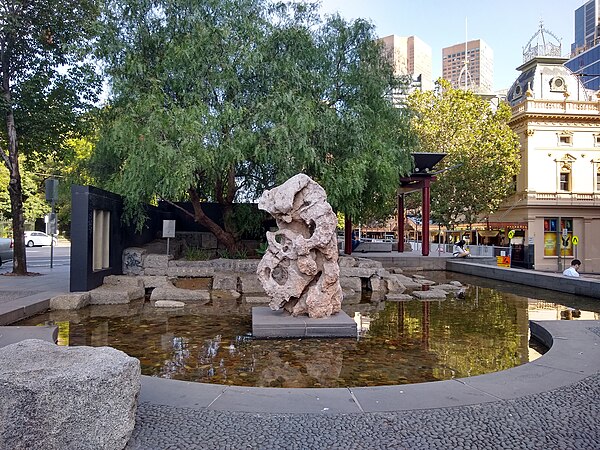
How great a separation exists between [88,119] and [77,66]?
186 cm

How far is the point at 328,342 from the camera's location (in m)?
7.75

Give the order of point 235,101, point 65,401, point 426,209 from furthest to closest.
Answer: point 426,209, point 235,101, point 65,401

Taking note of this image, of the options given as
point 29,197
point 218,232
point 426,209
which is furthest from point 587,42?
point 218,232

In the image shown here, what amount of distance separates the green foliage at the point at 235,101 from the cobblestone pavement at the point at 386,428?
927 cm

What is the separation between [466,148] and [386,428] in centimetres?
3345

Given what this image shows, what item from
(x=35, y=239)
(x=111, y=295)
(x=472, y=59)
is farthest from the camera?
(x=472, y=59)

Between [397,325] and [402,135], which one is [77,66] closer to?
[402,135]

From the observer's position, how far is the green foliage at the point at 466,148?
34.7m

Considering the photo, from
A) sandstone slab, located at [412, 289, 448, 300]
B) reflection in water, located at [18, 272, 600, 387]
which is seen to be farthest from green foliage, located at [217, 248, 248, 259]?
sandstone slab, located at [412, 289, 448, 300]

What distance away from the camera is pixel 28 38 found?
52.7 feet

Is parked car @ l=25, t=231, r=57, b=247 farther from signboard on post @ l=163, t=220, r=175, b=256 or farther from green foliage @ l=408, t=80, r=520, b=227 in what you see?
green foliage @ l=408, t=80, r=520, b=227

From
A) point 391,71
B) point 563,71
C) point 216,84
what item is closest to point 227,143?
point 216,84

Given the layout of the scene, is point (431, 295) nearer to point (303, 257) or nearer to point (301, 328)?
point (303, 257)

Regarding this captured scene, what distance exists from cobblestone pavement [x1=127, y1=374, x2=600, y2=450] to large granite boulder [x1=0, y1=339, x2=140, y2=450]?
34cm
